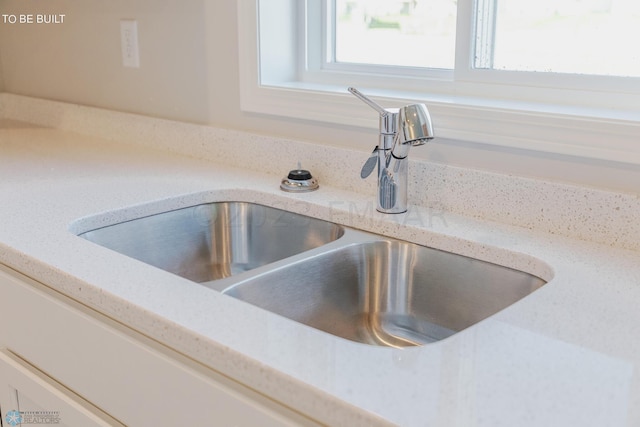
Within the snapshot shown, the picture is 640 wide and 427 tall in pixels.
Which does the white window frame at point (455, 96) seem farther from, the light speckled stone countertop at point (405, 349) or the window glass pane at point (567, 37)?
the light speckled stone countertop at point (405, 349)

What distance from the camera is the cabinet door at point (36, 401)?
1062 mm

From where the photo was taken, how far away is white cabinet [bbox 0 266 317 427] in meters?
0.84

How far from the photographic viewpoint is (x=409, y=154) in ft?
4.47

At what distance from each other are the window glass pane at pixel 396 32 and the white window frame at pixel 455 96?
33 millimetres

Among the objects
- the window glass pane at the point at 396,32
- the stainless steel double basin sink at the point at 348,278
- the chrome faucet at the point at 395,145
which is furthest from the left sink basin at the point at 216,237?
the window glass pane at the point at 396,32

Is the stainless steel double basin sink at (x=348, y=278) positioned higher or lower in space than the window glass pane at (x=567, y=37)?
lower

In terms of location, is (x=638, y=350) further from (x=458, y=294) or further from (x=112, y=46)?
(x=112, y=46)

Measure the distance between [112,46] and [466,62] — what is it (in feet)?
3.52

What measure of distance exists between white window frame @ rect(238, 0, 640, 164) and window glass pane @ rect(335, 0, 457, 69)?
0.03 m

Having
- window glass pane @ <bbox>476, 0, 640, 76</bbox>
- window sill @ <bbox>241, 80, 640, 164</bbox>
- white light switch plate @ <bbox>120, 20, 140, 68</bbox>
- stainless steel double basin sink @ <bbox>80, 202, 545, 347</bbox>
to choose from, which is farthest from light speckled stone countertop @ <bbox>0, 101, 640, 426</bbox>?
white light switch plate @ <bbox>120, 20, 140, 68</bbox>

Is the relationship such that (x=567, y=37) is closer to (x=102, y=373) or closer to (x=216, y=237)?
(x=216, y=237)

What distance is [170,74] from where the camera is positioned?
71.7 inches

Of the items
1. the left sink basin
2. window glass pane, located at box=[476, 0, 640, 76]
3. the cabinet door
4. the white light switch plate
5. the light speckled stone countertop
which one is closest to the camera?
the light speckled stone countertop

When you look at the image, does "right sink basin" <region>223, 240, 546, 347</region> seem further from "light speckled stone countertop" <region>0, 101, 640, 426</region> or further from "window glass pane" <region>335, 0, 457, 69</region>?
"window glass pane" <region>335, 0, 457, 69</region>
